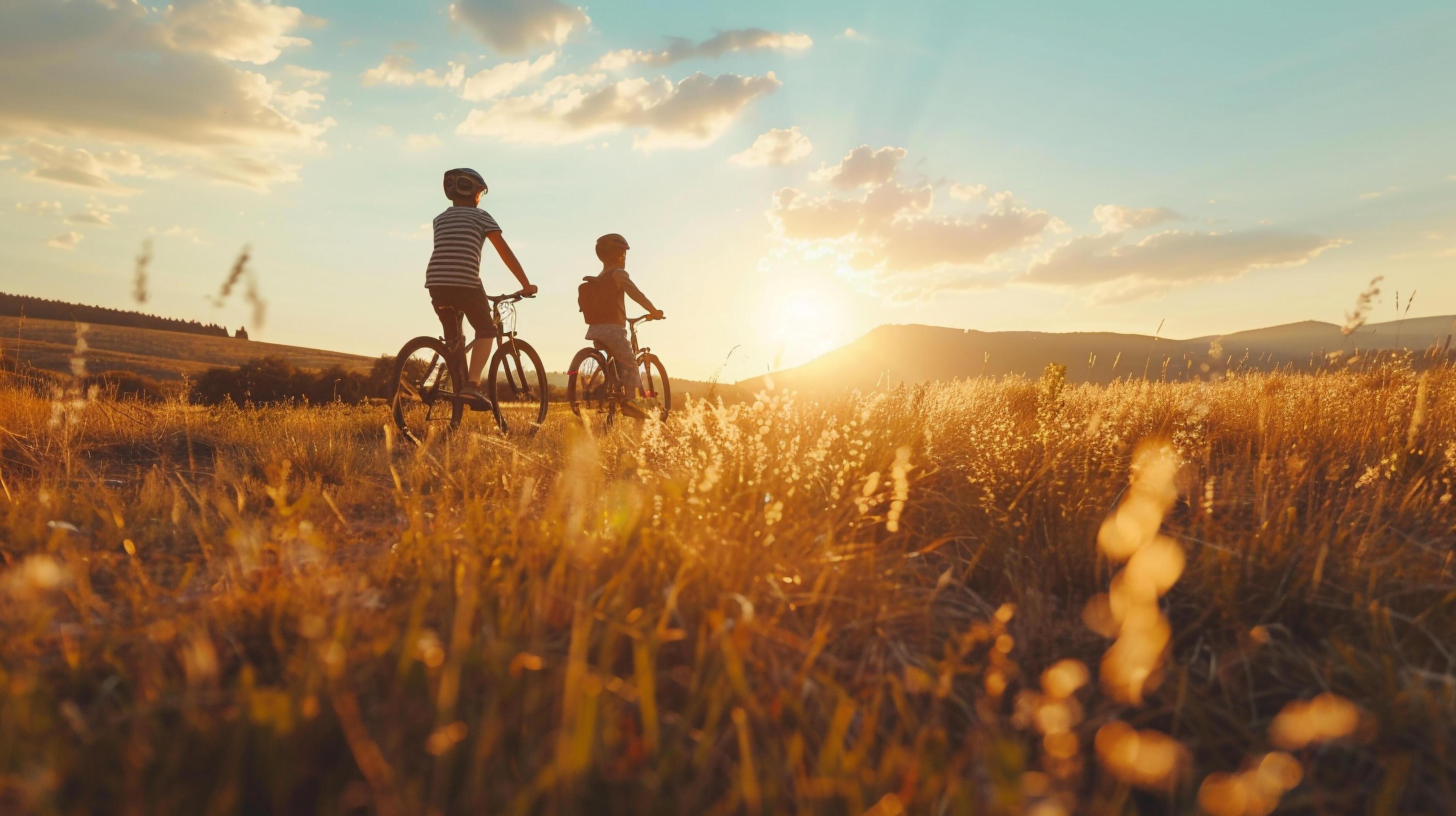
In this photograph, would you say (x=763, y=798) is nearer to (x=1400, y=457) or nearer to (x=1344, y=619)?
(x=1344, y=619)

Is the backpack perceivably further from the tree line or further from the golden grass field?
the tree line

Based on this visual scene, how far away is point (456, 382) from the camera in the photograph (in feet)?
20.5

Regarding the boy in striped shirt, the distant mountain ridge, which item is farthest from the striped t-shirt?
the distant mountain ridge

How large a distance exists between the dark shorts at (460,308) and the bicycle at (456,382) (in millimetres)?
25

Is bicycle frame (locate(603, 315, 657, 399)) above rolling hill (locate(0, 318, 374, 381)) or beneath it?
beneath

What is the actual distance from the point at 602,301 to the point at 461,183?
2.02 metres

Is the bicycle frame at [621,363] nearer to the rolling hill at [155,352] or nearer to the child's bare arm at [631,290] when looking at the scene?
the child's bare arm at [631,290]

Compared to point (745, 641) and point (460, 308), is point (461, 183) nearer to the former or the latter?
point (460, 308)

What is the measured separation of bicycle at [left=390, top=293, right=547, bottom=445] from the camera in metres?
6.10

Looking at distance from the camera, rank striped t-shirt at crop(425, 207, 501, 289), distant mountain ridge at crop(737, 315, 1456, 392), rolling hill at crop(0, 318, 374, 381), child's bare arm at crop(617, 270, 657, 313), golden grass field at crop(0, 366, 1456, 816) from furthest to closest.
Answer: distant mountain ridge at crop(737, 315, 1456, 392) → rolling hill at crop(0, 318, 374, 381) → child's bare arm at crop(617, 270, 657, 313) → striped t-shirt at crop(425, 207, 501, 289) → golden grass field at crop(0, 366, 1456, 816)

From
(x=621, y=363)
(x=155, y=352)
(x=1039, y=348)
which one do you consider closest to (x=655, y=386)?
(x=621, y=363)

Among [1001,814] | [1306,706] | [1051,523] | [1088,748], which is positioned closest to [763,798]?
[1001,814]

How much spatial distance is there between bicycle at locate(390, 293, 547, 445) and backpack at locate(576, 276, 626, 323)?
0.89 metres

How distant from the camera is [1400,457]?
12.9 feet
